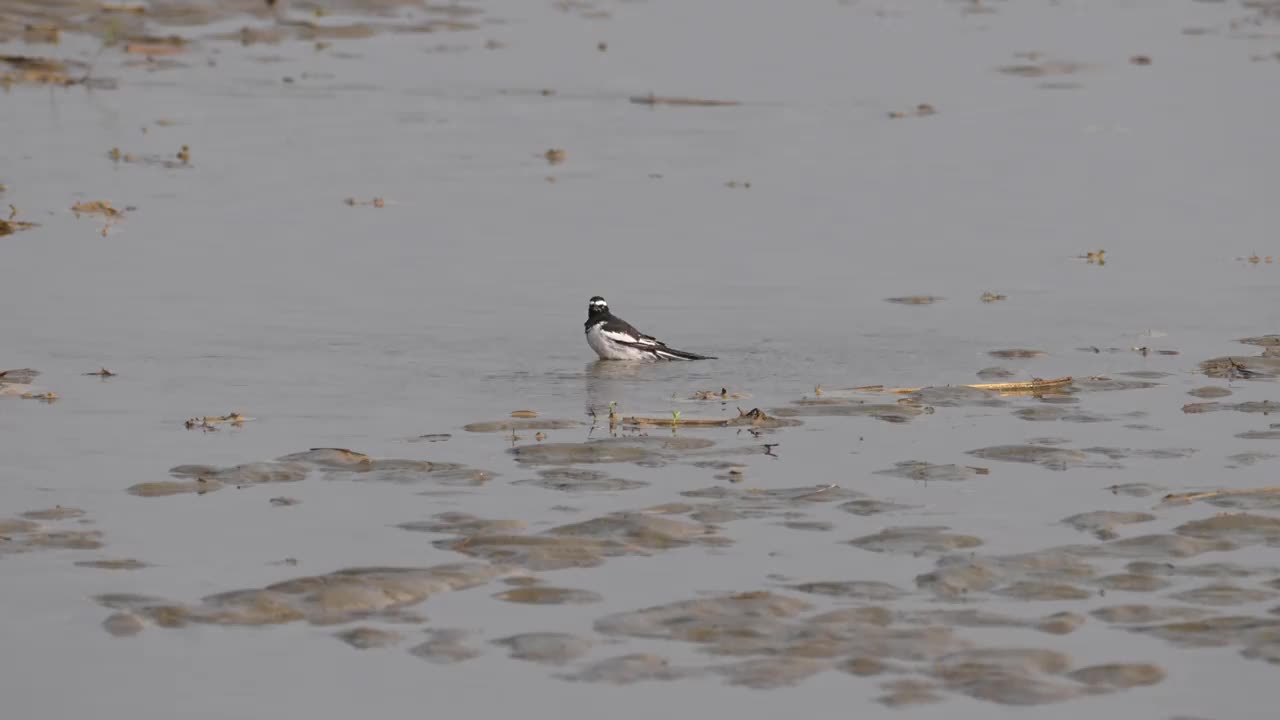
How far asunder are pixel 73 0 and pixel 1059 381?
1268 inches

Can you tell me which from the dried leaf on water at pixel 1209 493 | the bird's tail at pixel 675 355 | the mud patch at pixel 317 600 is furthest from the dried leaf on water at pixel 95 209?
the dried leaf on water at pixel 1209 493

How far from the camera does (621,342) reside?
1786 cm

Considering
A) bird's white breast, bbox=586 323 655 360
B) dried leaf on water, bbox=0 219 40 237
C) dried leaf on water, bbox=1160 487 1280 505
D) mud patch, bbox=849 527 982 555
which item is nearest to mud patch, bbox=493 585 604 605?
mud patch, bbox=849 527 982 555

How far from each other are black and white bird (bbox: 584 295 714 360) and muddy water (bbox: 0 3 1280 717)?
251 millimetres

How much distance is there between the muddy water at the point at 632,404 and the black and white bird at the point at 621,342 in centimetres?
25

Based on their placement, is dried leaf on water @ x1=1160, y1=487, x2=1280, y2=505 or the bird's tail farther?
the bird's tail

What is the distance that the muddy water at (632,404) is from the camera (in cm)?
1013

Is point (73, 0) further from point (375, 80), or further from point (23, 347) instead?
point (23, 347)

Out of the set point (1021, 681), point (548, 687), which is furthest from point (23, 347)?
point (1021, 681)

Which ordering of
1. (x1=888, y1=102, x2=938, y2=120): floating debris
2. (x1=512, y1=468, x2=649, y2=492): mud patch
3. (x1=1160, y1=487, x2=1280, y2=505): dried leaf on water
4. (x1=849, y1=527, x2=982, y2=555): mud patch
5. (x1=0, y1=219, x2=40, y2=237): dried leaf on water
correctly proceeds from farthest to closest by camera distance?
(x1=888, y1=102, x2=938, y2=120): floating debris < (x1=0, y1=219, x2=40, y2=237): dried leaf on water < (x1=512, y1=468, x2=649, y2=492): mud patch < (x1=1160, y1=487, x2=1280, y2=505): dried leaf on water < (x1=849, y1=527, x2=982, y2=555): mud patch

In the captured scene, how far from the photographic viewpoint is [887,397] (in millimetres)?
16203

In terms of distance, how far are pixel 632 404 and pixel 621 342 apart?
173 cm

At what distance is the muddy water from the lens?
1013 cm

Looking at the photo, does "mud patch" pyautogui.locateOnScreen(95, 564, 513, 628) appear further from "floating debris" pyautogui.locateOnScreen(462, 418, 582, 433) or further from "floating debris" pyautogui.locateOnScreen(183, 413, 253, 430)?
"floating debris" pyautogui.locateOnScreen(183, 413, 253, 430)
